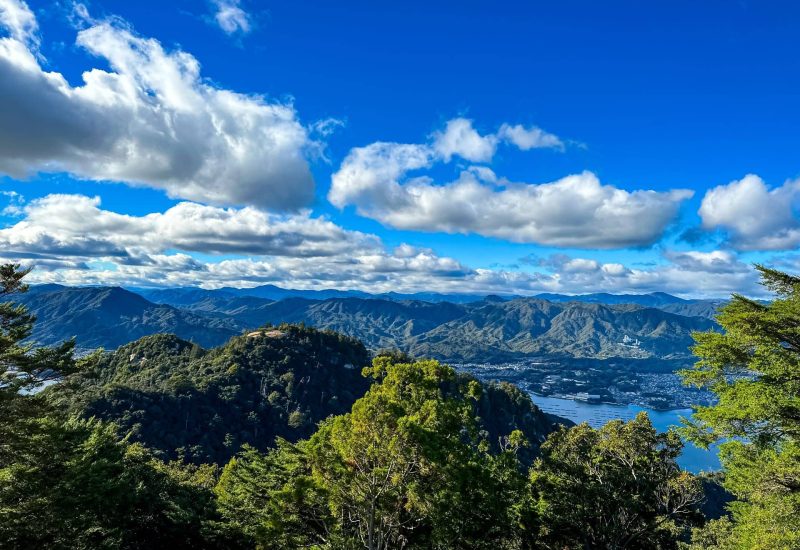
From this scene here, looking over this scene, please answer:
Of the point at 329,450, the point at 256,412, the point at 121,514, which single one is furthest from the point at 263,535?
the point at 256,412

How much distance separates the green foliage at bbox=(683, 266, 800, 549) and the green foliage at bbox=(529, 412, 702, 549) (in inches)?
353

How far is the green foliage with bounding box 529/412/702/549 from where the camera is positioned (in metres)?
31.5

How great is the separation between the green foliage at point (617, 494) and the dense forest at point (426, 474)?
13 cm

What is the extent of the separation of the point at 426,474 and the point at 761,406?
14.3 m

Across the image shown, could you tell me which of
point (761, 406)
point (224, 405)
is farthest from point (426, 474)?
point (224, 405)

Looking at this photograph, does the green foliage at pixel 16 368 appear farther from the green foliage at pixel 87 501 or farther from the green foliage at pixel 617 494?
the green foliage at pixel 617 494

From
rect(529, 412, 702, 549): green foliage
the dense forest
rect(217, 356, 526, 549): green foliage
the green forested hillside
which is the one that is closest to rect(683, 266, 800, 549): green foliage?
the dense forest

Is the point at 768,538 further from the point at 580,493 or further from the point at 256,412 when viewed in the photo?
the point at 256,412

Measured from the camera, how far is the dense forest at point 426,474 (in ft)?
59.4

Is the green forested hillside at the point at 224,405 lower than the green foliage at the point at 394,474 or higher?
lower

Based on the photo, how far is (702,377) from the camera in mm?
23453

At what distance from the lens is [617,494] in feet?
106

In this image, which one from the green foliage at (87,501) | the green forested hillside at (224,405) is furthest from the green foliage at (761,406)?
the green forested hillside at (224,405)

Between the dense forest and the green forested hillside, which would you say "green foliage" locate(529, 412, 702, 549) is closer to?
the dense forest
